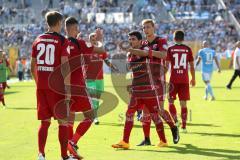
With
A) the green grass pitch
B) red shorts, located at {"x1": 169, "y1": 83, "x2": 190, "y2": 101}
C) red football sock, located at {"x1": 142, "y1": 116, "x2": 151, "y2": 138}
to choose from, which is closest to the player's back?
the green grass pitch

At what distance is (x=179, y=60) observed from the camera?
13898 mm

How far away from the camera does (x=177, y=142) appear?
11.9 metres

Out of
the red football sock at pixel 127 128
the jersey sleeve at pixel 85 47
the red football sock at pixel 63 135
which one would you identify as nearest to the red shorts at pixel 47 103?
the red football sock at pixel 63 135

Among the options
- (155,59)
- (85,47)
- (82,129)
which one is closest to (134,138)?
(155,59)

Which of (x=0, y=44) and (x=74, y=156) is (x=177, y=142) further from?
(x=0, y=44)

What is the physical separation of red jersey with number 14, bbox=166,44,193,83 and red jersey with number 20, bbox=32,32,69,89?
4914 millimetres

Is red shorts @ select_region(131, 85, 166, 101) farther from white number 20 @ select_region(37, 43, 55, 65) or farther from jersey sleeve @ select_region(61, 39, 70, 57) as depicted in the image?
white number 20 @ select_region(37, 43, 55, 65)

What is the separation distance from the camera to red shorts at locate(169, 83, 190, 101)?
13.7 meters

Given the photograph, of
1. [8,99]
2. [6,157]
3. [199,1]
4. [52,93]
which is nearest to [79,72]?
[52,93]

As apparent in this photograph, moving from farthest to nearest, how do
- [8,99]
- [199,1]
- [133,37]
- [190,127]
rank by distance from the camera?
[199,1]
[8,99]
[190,127]
[133,37]

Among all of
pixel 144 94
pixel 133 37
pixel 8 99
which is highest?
pixel 133 37

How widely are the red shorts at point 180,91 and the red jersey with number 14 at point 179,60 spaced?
11 centimetres

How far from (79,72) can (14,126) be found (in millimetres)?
5576

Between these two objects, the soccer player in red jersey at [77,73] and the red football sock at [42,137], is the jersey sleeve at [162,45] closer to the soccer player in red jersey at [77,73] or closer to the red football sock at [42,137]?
the soccer player in red jersey at [77,73]
